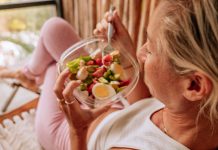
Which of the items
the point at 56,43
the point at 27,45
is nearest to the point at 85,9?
the point at 27,45

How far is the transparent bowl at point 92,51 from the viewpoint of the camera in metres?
1.01

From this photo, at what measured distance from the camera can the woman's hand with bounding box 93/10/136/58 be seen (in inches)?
42.0

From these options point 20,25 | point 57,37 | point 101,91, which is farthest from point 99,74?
point 20,25

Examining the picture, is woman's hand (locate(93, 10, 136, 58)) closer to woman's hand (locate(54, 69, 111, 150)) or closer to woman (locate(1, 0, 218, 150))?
woman (locate(1, 0, 218, 150))

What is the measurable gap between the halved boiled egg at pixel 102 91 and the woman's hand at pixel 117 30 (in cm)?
19

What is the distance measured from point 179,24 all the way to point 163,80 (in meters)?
0.16

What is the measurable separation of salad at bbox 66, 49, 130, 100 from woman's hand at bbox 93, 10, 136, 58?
5 centimetres

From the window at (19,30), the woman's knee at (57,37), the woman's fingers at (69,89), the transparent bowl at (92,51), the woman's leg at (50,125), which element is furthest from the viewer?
the window at (19,30)

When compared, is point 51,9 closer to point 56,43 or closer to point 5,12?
point 5,12

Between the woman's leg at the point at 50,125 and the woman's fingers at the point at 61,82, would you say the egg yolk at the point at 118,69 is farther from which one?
Result: the woman's leg at the point at 50,125

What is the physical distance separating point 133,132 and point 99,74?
224 millimetres

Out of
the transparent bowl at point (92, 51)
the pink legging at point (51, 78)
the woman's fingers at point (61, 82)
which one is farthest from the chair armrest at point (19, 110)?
the woman's fingers at point (61, 82)

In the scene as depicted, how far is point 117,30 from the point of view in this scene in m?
1.10

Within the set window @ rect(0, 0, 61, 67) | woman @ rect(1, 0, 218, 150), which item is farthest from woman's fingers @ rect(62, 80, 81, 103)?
window @ rect(0, 0, 61, 67)
